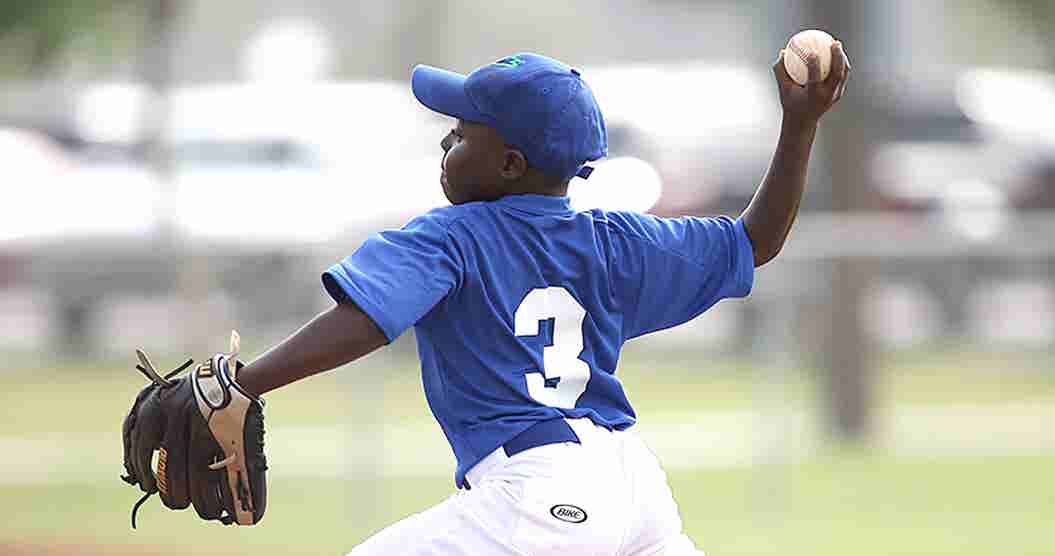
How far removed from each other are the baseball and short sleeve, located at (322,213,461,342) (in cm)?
81

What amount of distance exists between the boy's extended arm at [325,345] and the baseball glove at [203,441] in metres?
0.10

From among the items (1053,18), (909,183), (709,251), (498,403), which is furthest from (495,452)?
(909,183)

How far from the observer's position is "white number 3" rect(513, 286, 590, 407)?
364cm

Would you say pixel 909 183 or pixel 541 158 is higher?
pixel 541 158

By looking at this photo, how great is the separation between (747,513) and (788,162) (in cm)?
548

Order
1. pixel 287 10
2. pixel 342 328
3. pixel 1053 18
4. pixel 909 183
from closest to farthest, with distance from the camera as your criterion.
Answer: pixel 342 328 < pixel 1053 18 < pixel 909 183 < pixel 287 10

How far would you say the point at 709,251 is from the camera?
395cm

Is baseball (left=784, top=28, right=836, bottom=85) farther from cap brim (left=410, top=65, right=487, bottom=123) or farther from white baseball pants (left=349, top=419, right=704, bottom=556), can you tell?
white baseball pants (left=349, top=419, right=704, bottom=556)

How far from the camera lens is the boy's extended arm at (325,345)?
340 cm

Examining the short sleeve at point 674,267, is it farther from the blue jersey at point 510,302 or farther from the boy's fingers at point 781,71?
the boy's fingers at point 781,71

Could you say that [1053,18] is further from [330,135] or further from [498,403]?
[498,403]

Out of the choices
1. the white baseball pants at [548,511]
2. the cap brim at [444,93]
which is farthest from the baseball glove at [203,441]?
the cap brim at [444,93]

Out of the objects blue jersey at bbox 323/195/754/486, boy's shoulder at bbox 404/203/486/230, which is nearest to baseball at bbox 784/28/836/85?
blue jersey at bbox 323/195/754/486

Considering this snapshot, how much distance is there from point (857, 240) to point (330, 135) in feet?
31.1
